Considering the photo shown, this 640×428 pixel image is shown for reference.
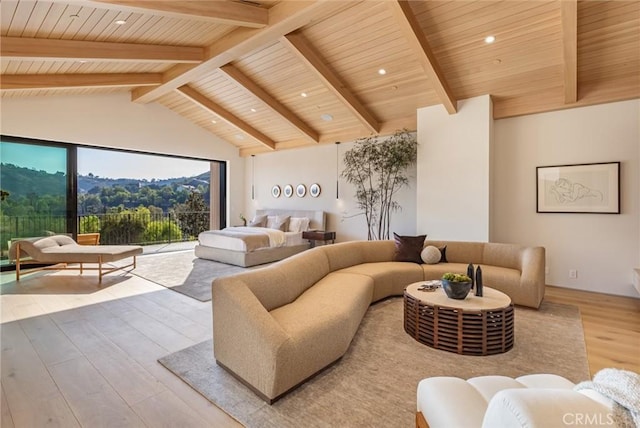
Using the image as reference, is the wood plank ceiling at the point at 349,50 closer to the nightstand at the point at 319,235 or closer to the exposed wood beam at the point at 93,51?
the exposed wood beam at the point at 93,51

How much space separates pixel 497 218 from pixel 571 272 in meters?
1.29

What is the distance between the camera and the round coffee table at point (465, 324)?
8.63ft

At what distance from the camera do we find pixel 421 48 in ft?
13.1

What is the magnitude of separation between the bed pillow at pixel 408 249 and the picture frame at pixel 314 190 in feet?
12.1

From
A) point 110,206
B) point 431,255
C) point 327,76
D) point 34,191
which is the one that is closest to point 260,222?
point 110,206

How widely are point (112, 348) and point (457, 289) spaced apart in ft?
10.4

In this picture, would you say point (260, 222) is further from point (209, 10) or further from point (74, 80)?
point (209, 10)

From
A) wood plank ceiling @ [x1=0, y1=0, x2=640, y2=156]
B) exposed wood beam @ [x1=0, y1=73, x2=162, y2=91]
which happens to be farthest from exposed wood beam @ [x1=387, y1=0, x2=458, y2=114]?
exposed wood beam @ [x1=0, y1=73, x2=162, y2=91]

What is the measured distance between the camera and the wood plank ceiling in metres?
3.51

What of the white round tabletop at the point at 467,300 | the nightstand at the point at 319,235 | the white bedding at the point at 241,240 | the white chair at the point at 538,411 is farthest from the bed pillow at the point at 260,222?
the white chair at the point at 538,411

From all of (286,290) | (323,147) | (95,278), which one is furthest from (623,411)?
(323,147)

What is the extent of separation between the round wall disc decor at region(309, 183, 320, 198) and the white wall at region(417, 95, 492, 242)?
299cm

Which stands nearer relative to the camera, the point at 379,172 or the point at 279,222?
the point at 379,172

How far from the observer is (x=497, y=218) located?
5.29 m
